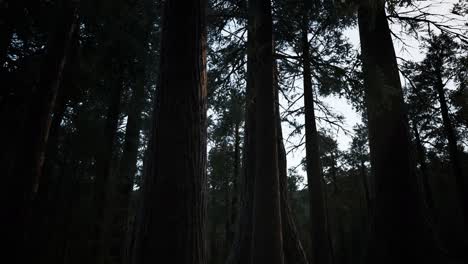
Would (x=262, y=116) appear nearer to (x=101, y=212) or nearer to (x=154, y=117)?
(x=154, y=117)

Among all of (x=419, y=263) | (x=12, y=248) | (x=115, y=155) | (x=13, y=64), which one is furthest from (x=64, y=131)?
(x=419, y=263)

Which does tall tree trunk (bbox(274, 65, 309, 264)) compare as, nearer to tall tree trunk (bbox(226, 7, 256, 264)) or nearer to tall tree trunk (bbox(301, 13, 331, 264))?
tall tree trunk (bbox(226, 7, 256, 264))

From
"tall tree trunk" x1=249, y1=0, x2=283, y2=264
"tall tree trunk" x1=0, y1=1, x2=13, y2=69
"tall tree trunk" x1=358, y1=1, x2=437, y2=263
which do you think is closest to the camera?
"tall tree trunk" x1=358, y1=1, x2=437, y2=263

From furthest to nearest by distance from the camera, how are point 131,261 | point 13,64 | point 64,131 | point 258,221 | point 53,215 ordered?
point 64,131 → point 13,64 → point 53,215 → point 258,221 → point 131,261

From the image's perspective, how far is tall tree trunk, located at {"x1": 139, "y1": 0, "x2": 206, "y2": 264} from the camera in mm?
2557

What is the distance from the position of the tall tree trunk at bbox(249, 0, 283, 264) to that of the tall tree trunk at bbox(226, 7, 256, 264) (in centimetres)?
26

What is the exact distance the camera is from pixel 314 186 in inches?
417

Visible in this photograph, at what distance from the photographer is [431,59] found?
16.7 metres

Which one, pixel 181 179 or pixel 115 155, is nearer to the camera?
pixel 181 179

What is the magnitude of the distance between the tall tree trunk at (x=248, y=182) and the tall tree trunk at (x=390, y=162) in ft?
9.01

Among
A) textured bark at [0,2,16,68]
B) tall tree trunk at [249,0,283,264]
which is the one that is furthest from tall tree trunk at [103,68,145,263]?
tall tree trunk at [249,0,283,264]

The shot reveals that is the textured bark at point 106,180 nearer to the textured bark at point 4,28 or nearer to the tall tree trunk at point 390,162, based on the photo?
the textured bark at point 4,28

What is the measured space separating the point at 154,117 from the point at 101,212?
8569 mm

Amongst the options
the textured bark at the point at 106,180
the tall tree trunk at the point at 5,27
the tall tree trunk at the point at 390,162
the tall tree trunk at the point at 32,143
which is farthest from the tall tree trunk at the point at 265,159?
the tall tree trunk at the point at 5,27
